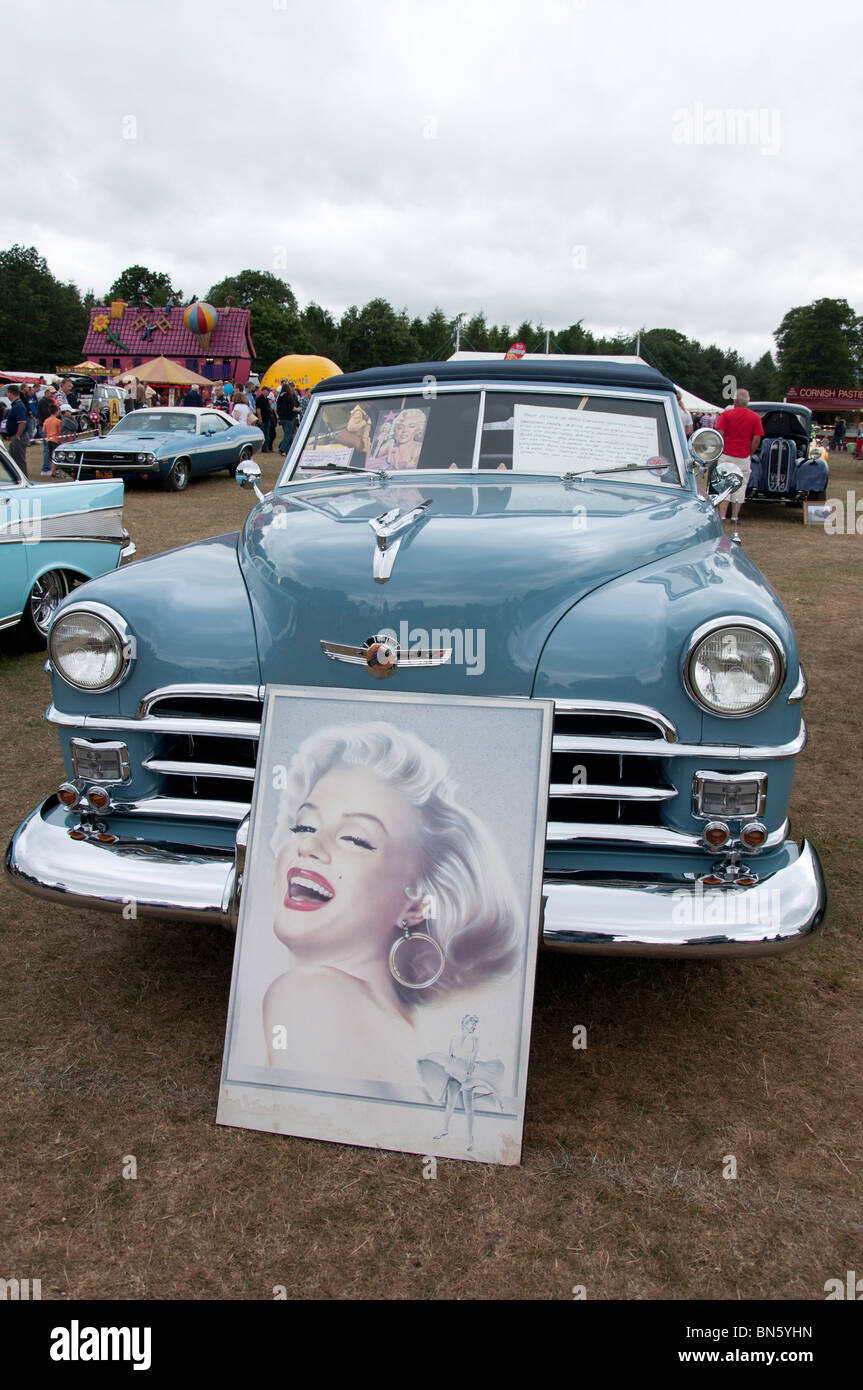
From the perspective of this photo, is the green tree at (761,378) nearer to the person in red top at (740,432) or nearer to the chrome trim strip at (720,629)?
the person in red top at (740,432)

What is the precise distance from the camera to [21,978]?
9.44 ft

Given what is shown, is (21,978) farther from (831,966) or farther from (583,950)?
(831,966)

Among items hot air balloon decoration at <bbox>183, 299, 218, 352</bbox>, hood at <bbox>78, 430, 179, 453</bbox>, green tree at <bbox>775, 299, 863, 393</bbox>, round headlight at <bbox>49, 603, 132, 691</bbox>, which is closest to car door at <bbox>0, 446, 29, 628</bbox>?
round headlight at <bbox>49, 603, 132, 691</bbox>

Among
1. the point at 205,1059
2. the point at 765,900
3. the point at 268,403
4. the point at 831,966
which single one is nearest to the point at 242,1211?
the point at 205,1059

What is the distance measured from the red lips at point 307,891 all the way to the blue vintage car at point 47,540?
4.22m

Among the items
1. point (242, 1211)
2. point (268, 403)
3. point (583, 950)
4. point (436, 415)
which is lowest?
point (242, 1211)

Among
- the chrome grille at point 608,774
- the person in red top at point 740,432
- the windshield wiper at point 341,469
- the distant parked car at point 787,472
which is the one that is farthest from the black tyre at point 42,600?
the distant parked car at point 787,472

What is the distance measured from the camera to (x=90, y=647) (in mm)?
2578

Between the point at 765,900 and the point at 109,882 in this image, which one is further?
the point at 109,882

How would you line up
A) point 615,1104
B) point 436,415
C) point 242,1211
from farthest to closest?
point 436,415, point 615,1104, point 242,1211

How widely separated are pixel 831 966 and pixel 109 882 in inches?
87.9

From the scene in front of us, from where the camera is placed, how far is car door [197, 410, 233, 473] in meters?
15.2

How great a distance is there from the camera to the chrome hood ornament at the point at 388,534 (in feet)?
7.72

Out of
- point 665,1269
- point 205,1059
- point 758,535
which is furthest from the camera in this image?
point 758,535
